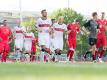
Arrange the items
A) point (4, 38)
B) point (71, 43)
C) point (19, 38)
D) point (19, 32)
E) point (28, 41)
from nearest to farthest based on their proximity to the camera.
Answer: point (4, 38), point (71, 43), point (19, 32), point (19, 38), point (28, 41)

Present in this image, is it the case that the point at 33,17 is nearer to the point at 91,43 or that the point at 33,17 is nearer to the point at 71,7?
the point at 71,7

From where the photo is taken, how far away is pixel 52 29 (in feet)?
65.3

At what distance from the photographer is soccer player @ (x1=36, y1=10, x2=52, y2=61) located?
61.5 ft

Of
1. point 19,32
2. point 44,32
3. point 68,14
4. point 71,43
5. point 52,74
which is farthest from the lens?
point 68,14

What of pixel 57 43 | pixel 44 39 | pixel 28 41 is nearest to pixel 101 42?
pixel 57 43

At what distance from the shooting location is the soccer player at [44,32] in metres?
18.7

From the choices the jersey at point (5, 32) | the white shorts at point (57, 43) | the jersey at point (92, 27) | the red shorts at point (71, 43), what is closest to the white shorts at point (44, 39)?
the white shorts at point (57, 43)

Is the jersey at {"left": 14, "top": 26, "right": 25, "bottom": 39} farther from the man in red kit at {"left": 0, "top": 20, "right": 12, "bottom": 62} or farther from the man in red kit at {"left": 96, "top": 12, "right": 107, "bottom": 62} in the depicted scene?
the man in red kit at {"left": 96, "top": 12, "right": 107, "bottom": 62}

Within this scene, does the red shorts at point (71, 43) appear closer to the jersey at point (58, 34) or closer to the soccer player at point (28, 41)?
the jersey at point (58, 34)

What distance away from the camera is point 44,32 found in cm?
1927

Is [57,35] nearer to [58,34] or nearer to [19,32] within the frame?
[58,34]

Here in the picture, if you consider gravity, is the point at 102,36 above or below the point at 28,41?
above

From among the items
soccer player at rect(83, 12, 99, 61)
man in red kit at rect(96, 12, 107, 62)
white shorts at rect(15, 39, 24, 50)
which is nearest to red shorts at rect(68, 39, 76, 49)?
man in red kit at rect(96, 12, 107, 62)

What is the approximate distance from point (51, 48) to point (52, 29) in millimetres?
916
